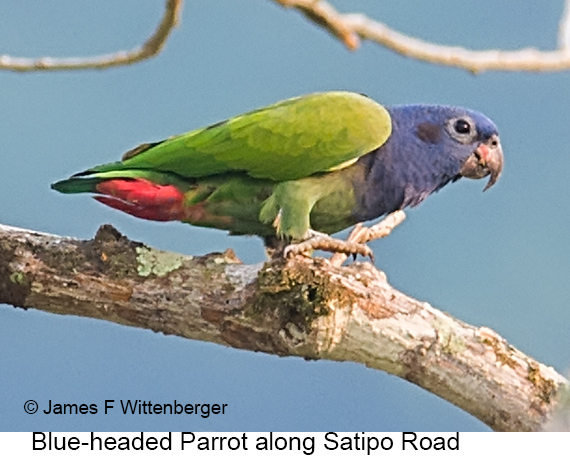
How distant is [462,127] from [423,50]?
2576 mm

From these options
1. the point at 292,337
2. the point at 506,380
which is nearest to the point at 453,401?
the point at 506,380

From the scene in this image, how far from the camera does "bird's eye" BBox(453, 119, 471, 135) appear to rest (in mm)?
3617

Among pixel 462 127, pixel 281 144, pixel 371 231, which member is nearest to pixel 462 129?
pixel 462 127

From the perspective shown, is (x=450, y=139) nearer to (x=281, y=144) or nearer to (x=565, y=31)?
(x=281, y=144)

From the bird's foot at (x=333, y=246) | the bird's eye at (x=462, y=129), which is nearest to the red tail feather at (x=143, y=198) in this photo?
the bird's foot at (x=333, y=246)

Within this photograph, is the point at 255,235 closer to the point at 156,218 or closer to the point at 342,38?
the point at 156,218

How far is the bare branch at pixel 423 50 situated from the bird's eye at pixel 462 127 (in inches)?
93.5

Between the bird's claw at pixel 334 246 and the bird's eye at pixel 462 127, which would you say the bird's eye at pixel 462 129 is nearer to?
the bird's eye at pixel 462 127

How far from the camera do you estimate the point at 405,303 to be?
274 centimetres

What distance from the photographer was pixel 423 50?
1.12 metres

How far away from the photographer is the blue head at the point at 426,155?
11.0ft

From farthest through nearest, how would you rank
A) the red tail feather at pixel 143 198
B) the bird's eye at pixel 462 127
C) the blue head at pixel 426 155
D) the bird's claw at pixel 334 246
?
1. the bird's eye at pixel 462 127
2. the blue head at pixel 426 155
3. the red tail feather at pixel 143 198
4. the bird's claw at pixel 334 246

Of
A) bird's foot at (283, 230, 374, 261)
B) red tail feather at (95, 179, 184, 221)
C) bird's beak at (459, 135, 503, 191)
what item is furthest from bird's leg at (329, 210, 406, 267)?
red tail feather at (95, 179, 184, 221)
